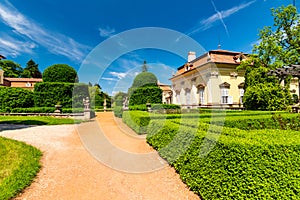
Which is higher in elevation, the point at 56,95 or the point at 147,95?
the point at 147,95

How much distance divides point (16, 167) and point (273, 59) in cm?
2006

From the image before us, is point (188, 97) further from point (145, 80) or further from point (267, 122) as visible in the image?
point (267, 122)

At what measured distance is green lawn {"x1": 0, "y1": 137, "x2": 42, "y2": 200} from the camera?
3104 mm

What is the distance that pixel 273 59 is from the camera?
52.4 feet

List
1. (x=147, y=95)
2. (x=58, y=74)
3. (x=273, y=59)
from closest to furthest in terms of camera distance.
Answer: (x=273, y=59), (x=58, y=74), (x=147, y=95)

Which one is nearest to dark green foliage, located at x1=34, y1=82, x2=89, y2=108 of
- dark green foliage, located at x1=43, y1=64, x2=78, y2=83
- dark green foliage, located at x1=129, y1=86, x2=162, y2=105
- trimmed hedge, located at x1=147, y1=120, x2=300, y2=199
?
dark green foliage, located at x1=43, y1=64, x2=78, y2=83


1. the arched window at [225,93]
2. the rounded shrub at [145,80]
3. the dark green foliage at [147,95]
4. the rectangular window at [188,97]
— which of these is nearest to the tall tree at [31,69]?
the rounded shrub at [145,80]

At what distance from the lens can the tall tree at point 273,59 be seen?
14422 mm

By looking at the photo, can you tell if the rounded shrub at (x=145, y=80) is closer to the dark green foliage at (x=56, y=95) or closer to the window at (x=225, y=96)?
the dark green foliage at (x=56, y=95)

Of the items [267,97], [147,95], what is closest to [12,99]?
[147,95]

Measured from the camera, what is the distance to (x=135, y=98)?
21.7 metres

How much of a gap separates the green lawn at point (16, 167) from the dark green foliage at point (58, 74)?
15.2m

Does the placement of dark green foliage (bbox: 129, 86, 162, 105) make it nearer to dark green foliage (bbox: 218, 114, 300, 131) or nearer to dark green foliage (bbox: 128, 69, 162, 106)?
dark green foliage (bbox: 128, 69, 162, 106)

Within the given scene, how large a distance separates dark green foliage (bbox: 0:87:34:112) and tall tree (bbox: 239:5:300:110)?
21722 millimetres
